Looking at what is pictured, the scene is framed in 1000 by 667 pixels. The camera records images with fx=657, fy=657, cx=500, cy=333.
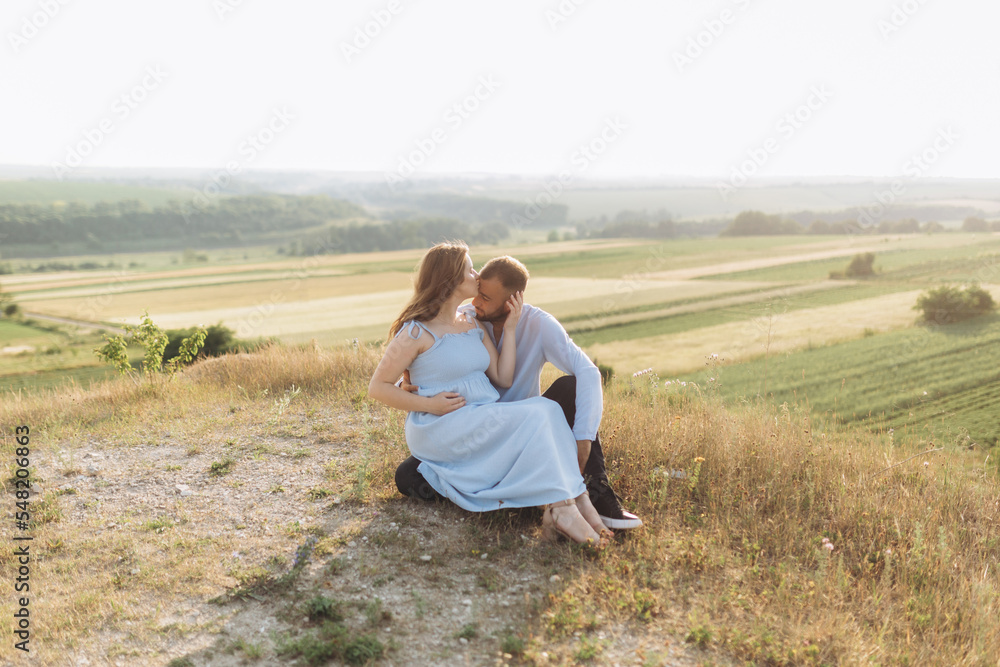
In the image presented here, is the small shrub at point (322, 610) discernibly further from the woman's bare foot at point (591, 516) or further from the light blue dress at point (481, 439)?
the woman's bare foot at point (591, 516)

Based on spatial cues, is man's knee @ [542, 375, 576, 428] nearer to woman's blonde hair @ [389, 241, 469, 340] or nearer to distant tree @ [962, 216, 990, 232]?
woman's blonde hair @ [389, 241, 469, 340]

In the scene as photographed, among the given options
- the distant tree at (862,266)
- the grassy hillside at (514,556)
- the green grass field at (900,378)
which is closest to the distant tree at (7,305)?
the green grass field at (900,378)

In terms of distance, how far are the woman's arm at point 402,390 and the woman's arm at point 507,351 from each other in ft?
1.35

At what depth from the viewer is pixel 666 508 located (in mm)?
4602

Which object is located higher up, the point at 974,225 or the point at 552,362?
the point at 552,362

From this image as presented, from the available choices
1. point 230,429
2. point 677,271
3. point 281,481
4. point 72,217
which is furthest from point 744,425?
point 72,217

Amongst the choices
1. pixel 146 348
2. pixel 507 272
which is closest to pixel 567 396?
pixel 507 272

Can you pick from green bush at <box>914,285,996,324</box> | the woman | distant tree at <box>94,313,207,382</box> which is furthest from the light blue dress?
green bush at <box>914,285,996,324</box>

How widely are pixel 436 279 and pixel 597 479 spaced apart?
1650mm

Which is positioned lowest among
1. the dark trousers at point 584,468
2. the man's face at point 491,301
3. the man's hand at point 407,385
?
the dark trousers at point 584,468

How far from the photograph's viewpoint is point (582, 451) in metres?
4.20

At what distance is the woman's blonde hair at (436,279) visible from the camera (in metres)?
4.15

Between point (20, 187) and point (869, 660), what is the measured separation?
15082 cm

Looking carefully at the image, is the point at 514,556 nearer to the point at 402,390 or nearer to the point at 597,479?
the point at 597,479
